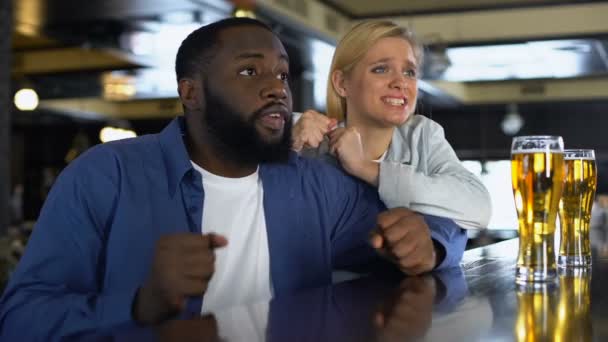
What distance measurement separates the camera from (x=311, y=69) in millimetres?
8211

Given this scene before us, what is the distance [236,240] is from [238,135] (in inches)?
7.5

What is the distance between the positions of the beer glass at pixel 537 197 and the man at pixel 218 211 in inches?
7.2

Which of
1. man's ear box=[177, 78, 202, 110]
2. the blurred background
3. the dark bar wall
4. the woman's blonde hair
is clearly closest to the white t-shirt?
man's ear box=[177, 78, 202, 110]

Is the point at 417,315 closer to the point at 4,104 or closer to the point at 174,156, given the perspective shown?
the point at 174,156

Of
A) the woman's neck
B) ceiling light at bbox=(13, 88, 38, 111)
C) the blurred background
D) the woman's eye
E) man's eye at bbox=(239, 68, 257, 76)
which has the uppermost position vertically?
the blurred background

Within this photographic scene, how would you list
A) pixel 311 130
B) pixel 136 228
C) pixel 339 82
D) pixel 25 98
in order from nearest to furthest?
1. pixel 136 228
2. pixel 311 130
3. pixel 339 82
4. pixel 25 98

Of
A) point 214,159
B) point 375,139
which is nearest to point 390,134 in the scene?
point 375,139

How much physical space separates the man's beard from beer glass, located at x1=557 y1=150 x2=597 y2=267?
515 millimetres

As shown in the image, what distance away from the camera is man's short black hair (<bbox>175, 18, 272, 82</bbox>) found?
1.46 metres

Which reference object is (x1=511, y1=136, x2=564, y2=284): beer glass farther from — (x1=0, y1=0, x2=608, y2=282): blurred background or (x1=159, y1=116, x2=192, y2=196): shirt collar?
(x1=0, y1=0, x2=608, y2=282): blurred background

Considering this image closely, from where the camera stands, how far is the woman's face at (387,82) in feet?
5.68

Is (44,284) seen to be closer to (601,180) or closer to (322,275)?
(322,275)

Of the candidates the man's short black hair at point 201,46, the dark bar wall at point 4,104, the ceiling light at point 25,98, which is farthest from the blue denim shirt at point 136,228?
the ceiling light at point 25,98

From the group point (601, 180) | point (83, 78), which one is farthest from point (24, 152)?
point (601, 180)
